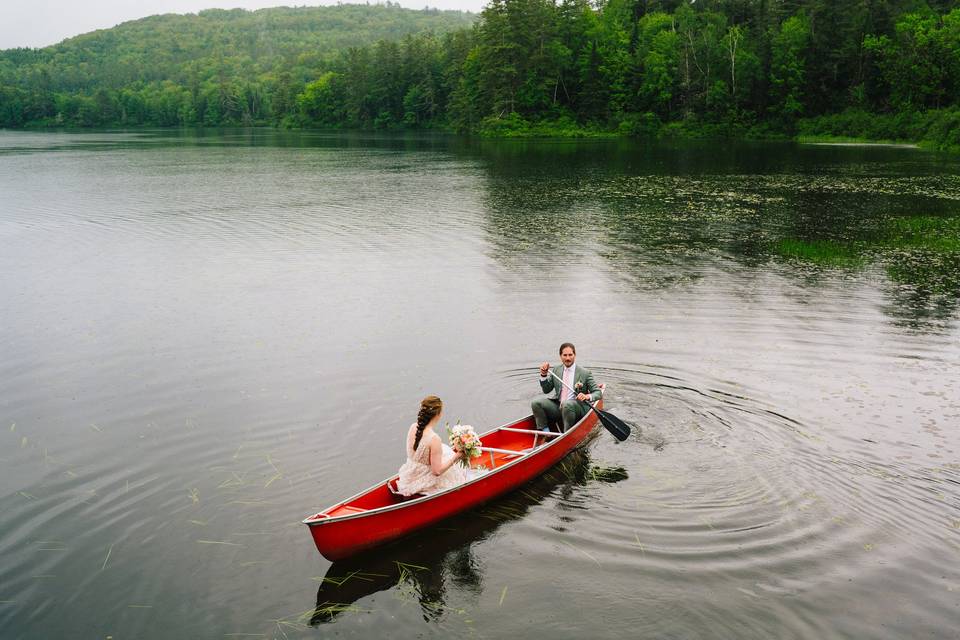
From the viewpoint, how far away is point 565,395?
1180cm

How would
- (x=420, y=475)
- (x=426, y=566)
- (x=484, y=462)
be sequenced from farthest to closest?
(x=484, y=462) → (x=420, y=475) → (x=426, y=566)

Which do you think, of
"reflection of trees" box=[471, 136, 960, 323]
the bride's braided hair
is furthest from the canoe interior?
"reflection of trees" box=[471, 136, 960, 323]

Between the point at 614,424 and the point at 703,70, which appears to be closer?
the point at 614,424

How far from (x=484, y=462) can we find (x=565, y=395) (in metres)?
2.05

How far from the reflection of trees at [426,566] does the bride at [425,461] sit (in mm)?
615

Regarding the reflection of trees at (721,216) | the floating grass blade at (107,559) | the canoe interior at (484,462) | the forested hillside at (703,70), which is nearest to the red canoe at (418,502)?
the canoe interior at (484,462)

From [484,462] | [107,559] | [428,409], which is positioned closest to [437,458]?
[428,409]

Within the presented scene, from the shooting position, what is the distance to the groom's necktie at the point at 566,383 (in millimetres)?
11781

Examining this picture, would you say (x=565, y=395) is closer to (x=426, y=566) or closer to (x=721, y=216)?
(x=426, y=566)

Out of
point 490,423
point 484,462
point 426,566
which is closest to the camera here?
point 426,566

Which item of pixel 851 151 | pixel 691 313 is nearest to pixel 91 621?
pixel 691 313

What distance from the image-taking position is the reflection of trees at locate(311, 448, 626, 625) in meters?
7.93

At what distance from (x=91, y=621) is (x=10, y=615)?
924mm

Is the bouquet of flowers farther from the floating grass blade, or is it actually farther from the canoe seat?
the floating grass blade
